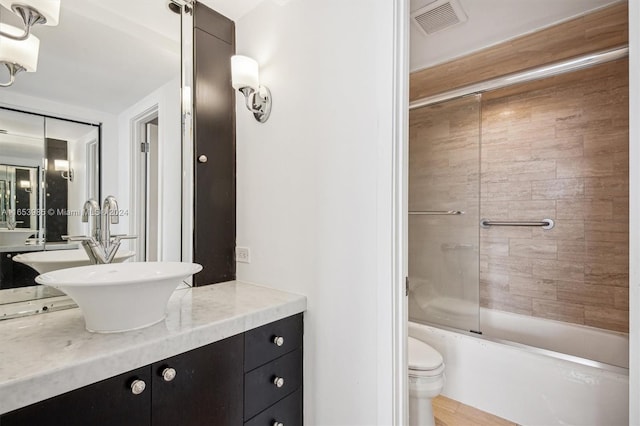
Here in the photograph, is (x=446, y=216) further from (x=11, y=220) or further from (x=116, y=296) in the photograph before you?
(x=11, y=220)

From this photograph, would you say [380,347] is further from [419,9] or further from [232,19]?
[232,19]

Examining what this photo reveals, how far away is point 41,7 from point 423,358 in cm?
217

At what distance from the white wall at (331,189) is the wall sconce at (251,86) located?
5 centimetres

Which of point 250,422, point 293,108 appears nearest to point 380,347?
point 250,422

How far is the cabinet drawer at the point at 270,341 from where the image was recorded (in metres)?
1.13

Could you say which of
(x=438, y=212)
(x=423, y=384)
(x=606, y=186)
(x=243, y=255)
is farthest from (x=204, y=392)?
(x=606, y=186)

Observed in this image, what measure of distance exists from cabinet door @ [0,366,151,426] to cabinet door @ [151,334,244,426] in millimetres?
40

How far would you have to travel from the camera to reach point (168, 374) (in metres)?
0.89

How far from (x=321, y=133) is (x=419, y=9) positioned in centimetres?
93

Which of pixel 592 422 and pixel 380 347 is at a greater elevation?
pixel 380 347

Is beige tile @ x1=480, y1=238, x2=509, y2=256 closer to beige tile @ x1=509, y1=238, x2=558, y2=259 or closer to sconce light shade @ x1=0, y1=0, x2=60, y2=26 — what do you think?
beige tile @ x1=509, y1=238, x2=558, y2=259

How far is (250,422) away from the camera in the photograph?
113 centimetres

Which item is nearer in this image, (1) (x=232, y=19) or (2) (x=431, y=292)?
(1) (x=232, y=19)

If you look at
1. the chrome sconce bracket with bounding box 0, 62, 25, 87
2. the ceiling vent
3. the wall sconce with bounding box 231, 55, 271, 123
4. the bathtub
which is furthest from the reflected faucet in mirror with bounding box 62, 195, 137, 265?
the bathtub
